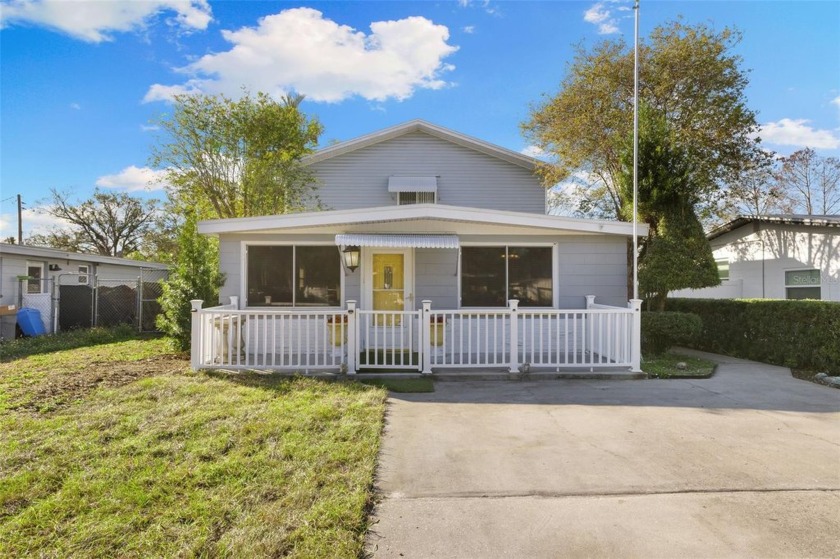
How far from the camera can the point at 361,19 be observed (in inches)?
413

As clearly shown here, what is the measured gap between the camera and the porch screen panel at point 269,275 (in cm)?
851

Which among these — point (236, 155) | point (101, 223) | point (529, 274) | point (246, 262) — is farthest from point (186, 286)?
point (101, 223)

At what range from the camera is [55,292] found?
1247cm

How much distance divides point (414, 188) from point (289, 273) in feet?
17.4

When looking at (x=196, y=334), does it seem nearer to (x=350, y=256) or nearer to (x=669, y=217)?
(x=350, y=256)

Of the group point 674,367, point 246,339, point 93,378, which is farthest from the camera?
point 674,367

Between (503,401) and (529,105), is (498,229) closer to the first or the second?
(503,401)

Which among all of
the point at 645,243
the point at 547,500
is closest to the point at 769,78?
the point at 645,243

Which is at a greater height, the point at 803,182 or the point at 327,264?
the point at 803,182

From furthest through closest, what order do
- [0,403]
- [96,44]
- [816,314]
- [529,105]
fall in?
[529,105] → [96,44] → [816,314] → [0,403]

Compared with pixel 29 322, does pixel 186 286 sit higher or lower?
higher

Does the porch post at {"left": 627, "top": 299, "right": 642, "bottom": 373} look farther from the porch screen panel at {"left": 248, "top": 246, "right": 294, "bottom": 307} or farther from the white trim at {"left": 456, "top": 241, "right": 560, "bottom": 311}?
the porch screen panel at {"left": 248, "top": 246, "right": 294, "bottom": 307}

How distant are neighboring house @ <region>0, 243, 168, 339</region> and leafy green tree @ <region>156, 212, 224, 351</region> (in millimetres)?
4880

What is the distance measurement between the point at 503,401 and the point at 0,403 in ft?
20.1
